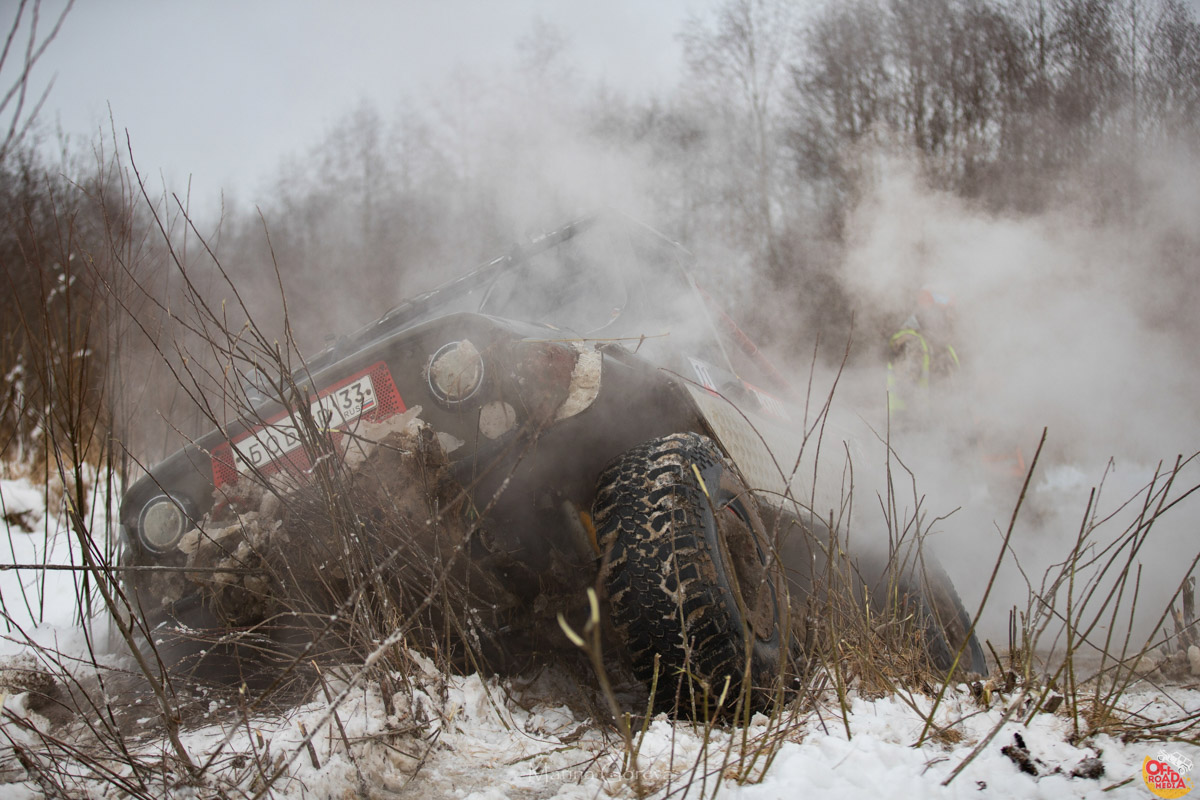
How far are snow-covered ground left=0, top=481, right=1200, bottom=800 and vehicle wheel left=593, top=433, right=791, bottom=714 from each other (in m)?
0.15

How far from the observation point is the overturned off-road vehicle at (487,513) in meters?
1.87

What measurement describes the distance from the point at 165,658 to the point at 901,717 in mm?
2249

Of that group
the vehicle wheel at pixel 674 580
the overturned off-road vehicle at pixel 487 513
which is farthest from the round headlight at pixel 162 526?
the vehicle wheel at pixel 674 580

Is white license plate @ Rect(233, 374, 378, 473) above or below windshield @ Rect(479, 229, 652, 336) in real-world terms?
below

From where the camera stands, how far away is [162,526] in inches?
90.1

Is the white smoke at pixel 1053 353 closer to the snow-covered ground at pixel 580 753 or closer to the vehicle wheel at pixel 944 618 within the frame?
the vehicle wheel at pixel 944 618

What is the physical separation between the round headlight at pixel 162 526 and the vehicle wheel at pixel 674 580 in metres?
1.29

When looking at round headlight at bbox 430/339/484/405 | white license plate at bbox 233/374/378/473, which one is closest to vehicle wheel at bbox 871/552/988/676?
round headlight at bbox 430/339/484/405

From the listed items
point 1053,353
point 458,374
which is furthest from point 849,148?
point 458,374

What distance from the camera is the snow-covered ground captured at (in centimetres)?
138

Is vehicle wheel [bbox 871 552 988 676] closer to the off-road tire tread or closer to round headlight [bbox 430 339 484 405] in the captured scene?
the off-road tire tread

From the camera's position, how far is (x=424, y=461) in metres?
1.97

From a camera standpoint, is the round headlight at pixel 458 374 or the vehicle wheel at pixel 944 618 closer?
the round headlight at pixel 458 374

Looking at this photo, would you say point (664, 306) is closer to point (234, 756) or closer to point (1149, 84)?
point (234, 756)
